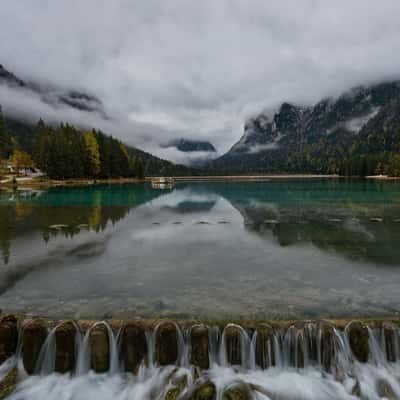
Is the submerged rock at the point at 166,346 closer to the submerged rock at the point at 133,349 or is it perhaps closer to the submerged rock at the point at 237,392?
the submerged rock at the point at 133,349

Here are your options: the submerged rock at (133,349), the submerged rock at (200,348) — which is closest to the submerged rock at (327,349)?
the submerged rock at (200,348)

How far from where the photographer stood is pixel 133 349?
695 cm

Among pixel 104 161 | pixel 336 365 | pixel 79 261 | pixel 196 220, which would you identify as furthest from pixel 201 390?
pixel 104 161

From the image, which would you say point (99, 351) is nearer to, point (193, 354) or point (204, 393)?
point (193, 354)

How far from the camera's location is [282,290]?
32.3ft

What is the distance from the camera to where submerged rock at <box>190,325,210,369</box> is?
6863 millimetres

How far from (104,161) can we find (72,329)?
92145mm

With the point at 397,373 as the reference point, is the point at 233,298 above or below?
above

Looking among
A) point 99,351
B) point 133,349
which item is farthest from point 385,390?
point 99,351

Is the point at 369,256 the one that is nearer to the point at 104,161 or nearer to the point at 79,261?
the point at 79,261

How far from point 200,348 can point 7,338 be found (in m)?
5.10

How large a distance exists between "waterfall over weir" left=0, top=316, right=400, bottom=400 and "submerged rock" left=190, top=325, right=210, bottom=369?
0.9 inches

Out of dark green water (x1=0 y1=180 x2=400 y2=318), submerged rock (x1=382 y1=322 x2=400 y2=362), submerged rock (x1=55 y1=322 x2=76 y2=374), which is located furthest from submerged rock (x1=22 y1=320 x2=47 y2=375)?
submerged rock (x1=382 y1=322 x2=400 y2=362)

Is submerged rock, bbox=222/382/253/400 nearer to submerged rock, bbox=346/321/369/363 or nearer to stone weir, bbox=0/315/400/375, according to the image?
stone weir, bbox=0/315/400/375
